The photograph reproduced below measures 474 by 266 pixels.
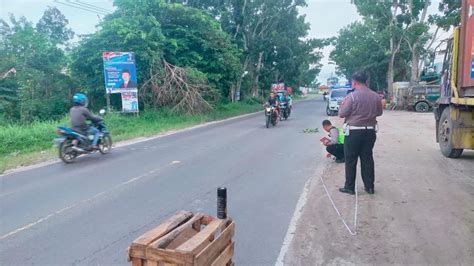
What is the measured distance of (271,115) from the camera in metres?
19.1

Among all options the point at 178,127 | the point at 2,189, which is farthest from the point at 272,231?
the point at 178,127

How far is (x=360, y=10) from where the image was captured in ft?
116

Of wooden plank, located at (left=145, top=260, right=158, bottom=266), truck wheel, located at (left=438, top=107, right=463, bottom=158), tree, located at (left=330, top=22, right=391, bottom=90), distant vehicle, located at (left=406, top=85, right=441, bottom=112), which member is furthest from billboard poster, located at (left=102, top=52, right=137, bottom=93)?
tree, located at (left=330, top=22, right=391, bottom=90)

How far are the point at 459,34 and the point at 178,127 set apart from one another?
42.6 feet

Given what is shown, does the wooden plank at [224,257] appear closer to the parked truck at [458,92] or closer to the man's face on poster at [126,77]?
the parked truck at [458,92]

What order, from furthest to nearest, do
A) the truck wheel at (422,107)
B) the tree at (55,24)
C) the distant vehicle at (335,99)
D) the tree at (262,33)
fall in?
the tree at (55,24) → the tree at (262,33) → the truck wheel at (422,107) → the distant vehicle at (335,99)

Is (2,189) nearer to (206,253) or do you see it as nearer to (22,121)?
(206,253)

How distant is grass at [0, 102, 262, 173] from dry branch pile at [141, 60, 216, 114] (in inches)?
22.2

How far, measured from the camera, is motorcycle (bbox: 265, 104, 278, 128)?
18.9 m

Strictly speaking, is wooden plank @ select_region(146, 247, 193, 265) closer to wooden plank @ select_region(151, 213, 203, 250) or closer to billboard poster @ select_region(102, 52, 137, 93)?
wooden plank @ select_region(151, 213, 203, 250)

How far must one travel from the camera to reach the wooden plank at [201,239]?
256 centimetres

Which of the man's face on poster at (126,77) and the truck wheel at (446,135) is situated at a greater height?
the man's face on poster at (126,77)

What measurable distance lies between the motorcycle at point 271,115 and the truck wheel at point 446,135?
893cm

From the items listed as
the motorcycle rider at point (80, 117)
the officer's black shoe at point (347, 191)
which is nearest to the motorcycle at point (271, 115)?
the motorcycle rider at point (80, 117)
